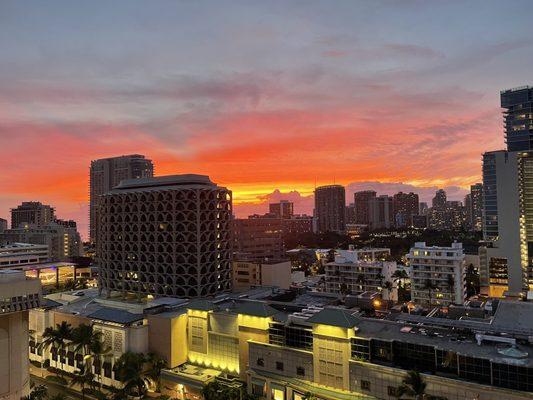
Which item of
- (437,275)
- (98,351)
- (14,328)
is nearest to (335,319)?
(98,351)

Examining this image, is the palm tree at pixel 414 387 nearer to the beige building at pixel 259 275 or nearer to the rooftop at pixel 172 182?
the rooftop at pixel 172 182

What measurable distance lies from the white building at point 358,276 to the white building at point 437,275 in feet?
28.7

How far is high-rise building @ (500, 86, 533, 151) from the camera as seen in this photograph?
15900 centimetres

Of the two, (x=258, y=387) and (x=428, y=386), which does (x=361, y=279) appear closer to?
(x=258, y=387)

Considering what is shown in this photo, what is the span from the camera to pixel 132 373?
56.1m

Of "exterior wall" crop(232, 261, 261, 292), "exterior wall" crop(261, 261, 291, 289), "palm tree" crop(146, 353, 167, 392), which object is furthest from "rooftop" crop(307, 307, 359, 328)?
"exterior wall" crop(232, 261, 261, 292)

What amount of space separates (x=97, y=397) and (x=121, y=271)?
117ft

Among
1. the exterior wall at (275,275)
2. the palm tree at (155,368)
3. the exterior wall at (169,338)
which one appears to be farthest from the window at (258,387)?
the exterior wall at (275,275)

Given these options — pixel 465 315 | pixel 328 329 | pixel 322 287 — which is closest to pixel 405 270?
pixel 322 287

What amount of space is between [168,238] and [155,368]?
31.6 m

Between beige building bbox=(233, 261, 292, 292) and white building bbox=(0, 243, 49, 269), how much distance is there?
334 feet

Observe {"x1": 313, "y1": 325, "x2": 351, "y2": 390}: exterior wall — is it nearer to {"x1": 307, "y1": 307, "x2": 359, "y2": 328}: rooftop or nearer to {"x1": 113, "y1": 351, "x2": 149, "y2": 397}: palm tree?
{"x1": 307, "y1": 307, "x2": 359, "y2": 328}: rooftop

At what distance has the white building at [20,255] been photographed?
16088cm

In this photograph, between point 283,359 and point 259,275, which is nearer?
point 283,359
